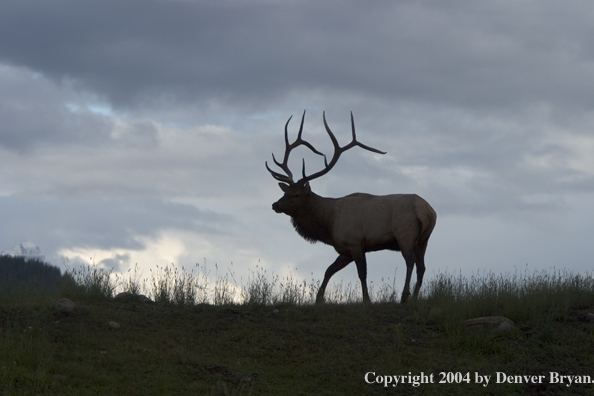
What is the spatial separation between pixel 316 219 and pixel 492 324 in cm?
469

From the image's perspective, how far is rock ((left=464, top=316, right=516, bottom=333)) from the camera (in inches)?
338

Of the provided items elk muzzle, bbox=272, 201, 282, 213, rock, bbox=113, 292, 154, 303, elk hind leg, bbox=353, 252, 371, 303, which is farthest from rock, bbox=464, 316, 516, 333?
elk muzzle, bbox=272, 201, 282, 213

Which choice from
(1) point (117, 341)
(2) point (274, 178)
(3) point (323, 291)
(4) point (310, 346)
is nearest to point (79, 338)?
(1) point (117, 341)

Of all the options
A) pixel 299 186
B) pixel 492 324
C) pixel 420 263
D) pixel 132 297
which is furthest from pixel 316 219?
pixel 492 324

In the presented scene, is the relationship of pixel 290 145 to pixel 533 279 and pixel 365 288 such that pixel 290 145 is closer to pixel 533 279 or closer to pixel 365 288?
pixel 365 288

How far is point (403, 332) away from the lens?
8.58m

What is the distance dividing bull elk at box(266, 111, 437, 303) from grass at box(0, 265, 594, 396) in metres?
1.00

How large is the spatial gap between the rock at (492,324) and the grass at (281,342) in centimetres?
10

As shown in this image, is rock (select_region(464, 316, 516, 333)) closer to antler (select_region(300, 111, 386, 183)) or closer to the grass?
the grass

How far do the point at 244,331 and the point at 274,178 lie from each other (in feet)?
16.5

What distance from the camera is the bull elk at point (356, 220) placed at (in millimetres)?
11023

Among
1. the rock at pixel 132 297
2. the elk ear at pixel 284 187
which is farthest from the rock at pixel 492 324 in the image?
the elk ear at pixel 284 187

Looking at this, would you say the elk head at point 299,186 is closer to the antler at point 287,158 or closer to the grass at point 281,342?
the antler at point 287,158

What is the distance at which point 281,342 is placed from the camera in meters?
8.13
